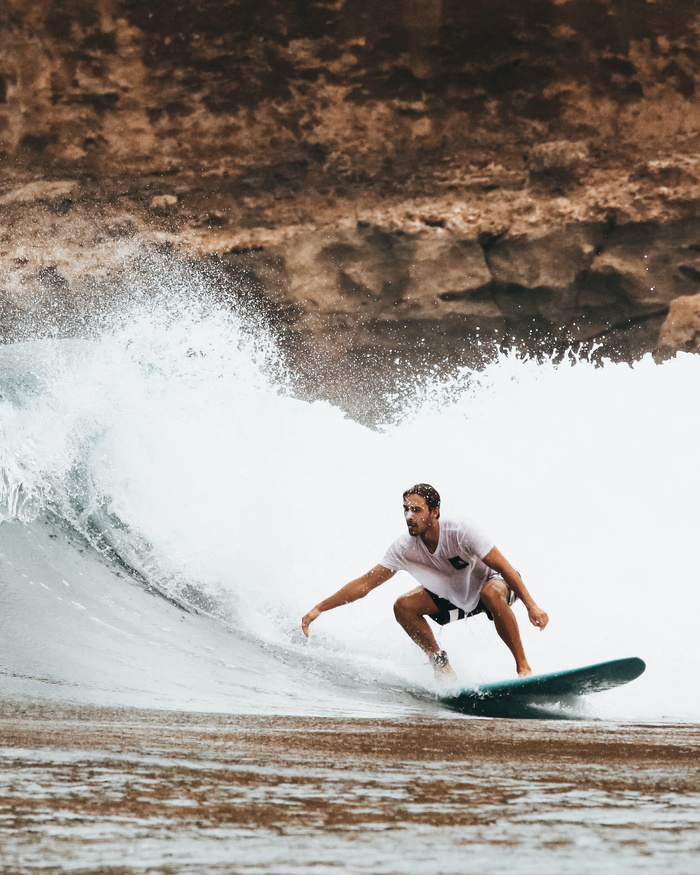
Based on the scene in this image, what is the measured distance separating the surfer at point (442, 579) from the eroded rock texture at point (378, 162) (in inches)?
338

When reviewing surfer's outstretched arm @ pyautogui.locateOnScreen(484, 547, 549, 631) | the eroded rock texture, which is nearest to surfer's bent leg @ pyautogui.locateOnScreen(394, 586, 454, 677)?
surfer's outstretched arm @ pyautogui.locateOnScreen(484, 547, 549, 631)

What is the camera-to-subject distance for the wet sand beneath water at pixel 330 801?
1.46 m

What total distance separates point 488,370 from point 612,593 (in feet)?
20.0

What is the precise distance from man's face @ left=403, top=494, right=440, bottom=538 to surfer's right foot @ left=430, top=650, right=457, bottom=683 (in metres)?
0.60

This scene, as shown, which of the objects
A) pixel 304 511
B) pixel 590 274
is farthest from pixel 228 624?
pixel 590 274

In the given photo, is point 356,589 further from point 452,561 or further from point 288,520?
point 288,520

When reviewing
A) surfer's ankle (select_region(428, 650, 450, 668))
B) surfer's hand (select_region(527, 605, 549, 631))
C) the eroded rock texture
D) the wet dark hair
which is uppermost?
the eroded rock texture

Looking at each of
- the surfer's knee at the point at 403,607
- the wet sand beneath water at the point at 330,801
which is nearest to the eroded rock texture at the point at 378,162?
the surfer's knee at the point at 403,607

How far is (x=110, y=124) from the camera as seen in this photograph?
43.6ft

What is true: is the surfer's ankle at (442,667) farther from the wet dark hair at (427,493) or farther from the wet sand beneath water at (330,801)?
the wet sand beneath water at (330,801)

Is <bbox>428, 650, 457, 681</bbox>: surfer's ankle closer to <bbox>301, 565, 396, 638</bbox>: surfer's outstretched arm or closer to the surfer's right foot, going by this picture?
the surfer's right foot

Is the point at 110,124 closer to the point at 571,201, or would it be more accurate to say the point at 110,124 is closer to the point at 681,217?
the point at 571,201

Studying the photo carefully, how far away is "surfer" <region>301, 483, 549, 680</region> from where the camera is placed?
4.67 meters

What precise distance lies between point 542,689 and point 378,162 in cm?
964
